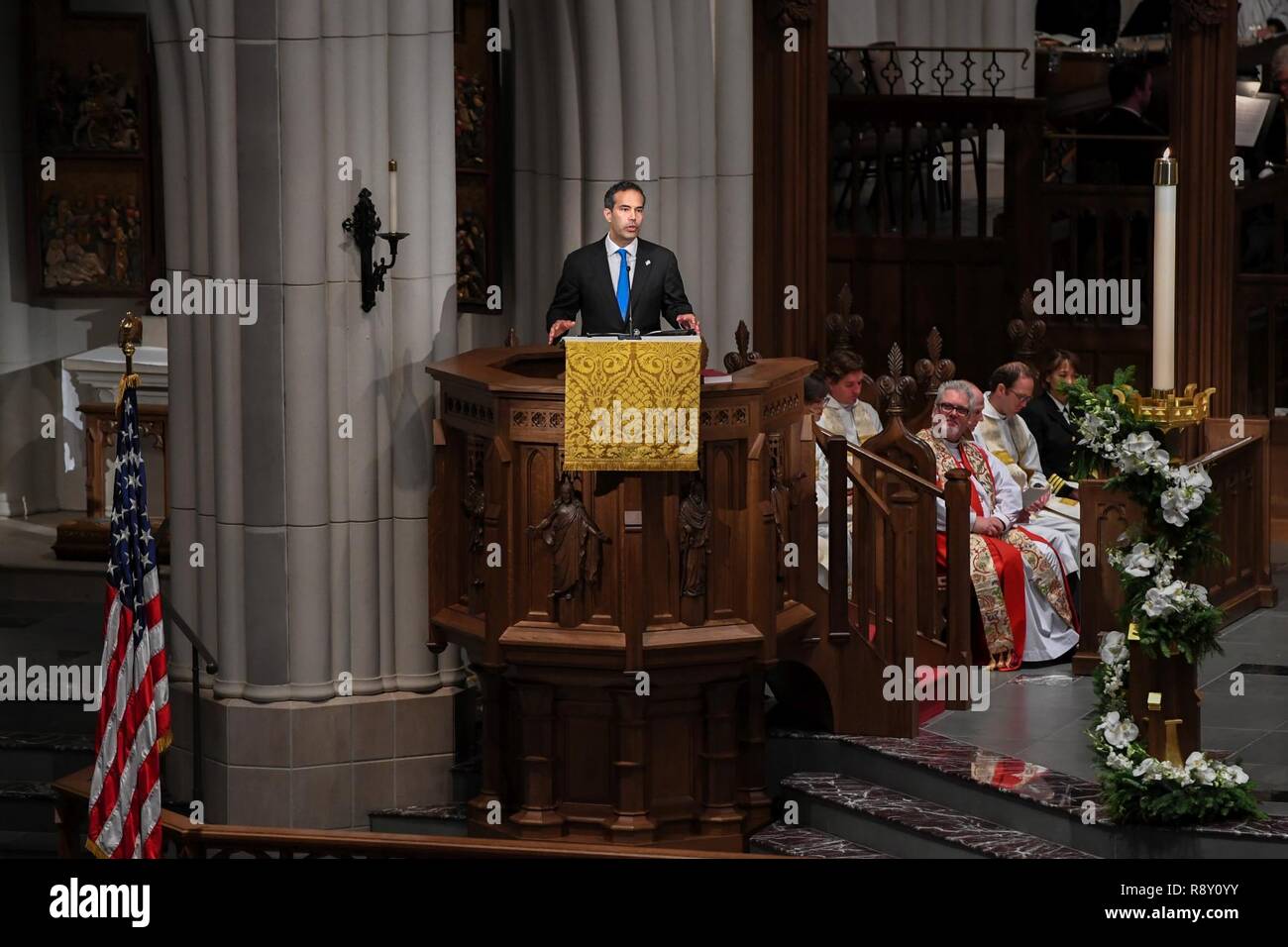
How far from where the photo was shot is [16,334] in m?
13.6

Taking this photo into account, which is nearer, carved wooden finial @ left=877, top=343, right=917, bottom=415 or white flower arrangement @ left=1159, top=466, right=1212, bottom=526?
white flower arrangement @ left=1159, top=466, right=1212, bottom=526

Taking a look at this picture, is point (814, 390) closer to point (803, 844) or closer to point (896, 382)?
point (896, 382)

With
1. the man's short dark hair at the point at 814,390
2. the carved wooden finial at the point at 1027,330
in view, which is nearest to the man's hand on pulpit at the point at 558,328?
the man's short dark hair at the point at 814,390

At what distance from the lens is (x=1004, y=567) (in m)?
10.6

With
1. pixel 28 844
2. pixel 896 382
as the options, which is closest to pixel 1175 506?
pixel 896 382

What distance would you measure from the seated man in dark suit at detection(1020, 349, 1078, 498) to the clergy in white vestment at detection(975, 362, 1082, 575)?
0.63 ft

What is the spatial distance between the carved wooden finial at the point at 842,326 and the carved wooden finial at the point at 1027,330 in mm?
810

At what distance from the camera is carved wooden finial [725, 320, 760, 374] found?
403 inches

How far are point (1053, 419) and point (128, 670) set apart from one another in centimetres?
534

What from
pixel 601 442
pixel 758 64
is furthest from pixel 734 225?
pixel 601 442

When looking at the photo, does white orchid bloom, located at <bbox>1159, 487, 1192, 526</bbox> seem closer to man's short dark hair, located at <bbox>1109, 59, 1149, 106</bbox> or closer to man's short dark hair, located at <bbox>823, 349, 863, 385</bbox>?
man's short dark hair, located at <bbox>823, 349, 863, 385</bbox>

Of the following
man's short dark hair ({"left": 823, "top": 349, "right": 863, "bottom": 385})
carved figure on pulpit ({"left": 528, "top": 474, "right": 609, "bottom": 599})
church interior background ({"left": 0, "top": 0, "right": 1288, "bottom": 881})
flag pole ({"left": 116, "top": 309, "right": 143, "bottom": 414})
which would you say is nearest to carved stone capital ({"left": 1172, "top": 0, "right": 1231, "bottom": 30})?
church interior background ({"left": 0, "top": 0, "right": 1288, "bottom": 881})
